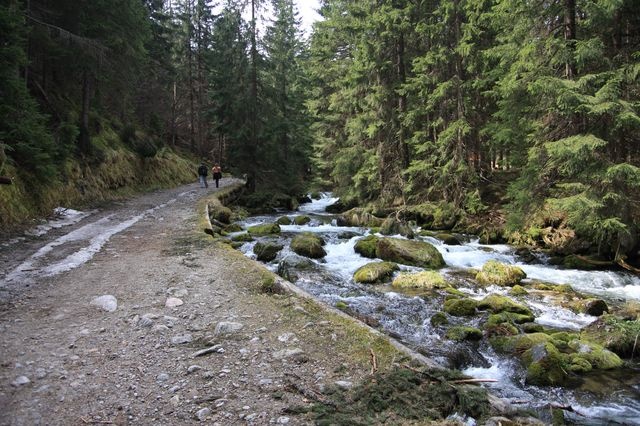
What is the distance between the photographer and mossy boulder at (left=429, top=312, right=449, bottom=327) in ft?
25.1

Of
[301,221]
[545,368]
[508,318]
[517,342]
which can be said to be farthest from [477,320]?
[301,221]

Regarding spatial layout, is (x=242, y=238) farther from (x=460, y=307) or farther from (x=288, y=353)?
(x=288, y=353)

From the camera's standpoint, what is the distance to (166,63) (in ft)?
128

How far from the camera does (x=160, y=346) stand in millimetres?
4840

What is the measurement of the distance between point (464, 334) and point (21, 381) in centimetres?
623

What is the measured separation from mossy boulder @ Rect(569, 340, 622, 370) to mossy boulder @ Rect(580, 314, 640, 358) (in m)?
0.26

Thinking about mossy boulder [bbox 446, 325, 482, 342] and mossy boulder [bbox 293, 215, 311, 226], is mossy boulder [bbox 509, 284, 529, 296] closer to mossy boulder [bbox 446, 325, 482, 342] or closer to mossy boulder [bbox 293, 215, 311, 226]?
mossy boulder [bbox 446, 325, 482, 342]

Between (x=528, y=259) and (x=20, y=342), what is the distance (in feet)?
43.6

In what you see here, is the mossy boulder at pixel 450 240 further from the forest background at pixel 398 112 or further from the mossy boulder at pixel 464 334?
the mossy boulder at pixel 464 334

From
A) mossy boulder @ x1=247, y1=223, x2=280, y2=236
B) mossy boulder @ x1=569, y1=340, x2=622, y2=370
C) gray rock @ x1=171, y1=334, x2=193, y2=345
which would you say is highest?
gray rock @ x1=171, y1=334, x2=193, y2=345

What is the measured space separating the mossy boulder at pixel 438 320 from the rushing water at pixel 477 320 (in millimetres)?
113

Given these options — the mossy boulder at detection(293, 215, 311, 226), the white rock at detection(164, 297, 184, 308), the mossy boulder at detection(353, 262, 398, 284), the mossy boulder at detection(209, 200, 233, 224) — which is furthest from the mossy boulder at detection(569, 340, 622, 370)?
the mossy boulder at detection(293, 215, 311, 226)

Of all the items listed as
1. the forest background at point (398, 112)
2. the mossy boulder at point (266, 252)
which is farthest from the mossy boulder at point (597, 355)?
the mossy boulder at point (266, 252)

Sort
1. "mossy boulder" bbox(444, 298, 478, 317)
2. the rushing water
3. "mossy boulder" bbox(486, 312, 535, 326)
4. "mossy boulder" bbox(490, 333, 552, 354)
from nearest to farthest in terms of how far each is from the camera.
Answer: the rushing water, "mossy boulder" bbox(490, 333, 552, 354), "mossy boulder" bbox(486, 312, 535, 326), "mossy boulder" bbox(444, 298, 478, 317)
